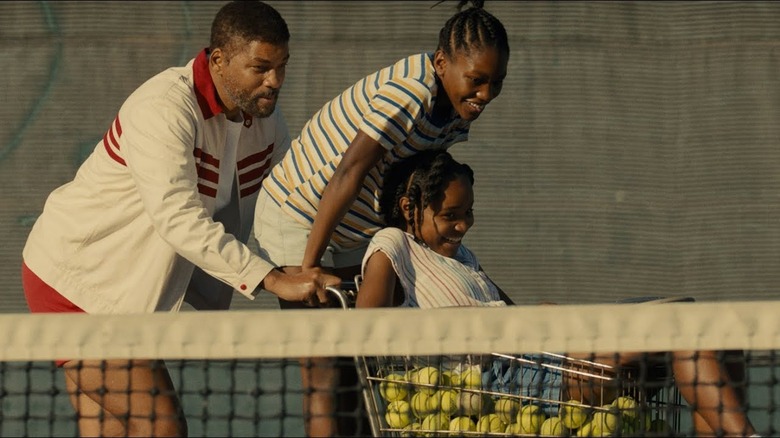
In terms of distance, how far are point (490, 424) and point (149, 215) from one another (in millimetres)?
809

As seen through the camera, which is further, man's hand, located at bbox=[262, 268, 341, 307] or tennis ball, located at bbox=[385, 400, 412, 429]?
man's hand, located at bbox=[262, 268, 341, 307]

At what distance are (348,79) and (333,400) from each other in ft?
11.6

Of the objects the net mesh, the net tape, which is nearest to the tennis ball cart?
the net tape

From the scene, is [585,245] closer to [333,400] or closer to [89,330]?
[333,400]

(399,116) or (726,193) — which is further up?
(726,193)

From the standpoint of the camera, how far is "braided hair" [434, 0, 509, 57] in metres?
3.34

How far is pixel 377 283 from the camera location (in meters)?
3.28

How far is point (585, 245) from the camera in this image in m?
6.44

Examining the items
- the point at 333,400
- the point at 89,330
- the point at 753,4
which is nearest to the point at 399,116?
the point at 333,400

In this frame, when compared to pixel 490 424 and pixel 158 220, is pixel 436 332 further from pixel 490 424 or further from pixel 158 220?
pixel 158 220

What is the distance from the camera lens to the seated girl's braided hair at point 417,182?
11.2 ft

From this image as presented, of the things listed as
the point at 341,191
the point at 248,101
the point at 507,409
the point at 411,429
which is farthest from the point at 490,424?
the point at 248,101

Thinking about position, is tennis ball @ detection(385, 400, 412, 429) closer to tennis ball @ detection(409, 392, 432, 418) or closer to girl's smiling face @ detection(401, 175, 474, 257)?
tennis ball @ detection(409, 392, 432, 418)

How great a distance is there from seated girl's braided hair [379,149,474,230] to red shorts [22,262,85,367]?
71 centimetres
